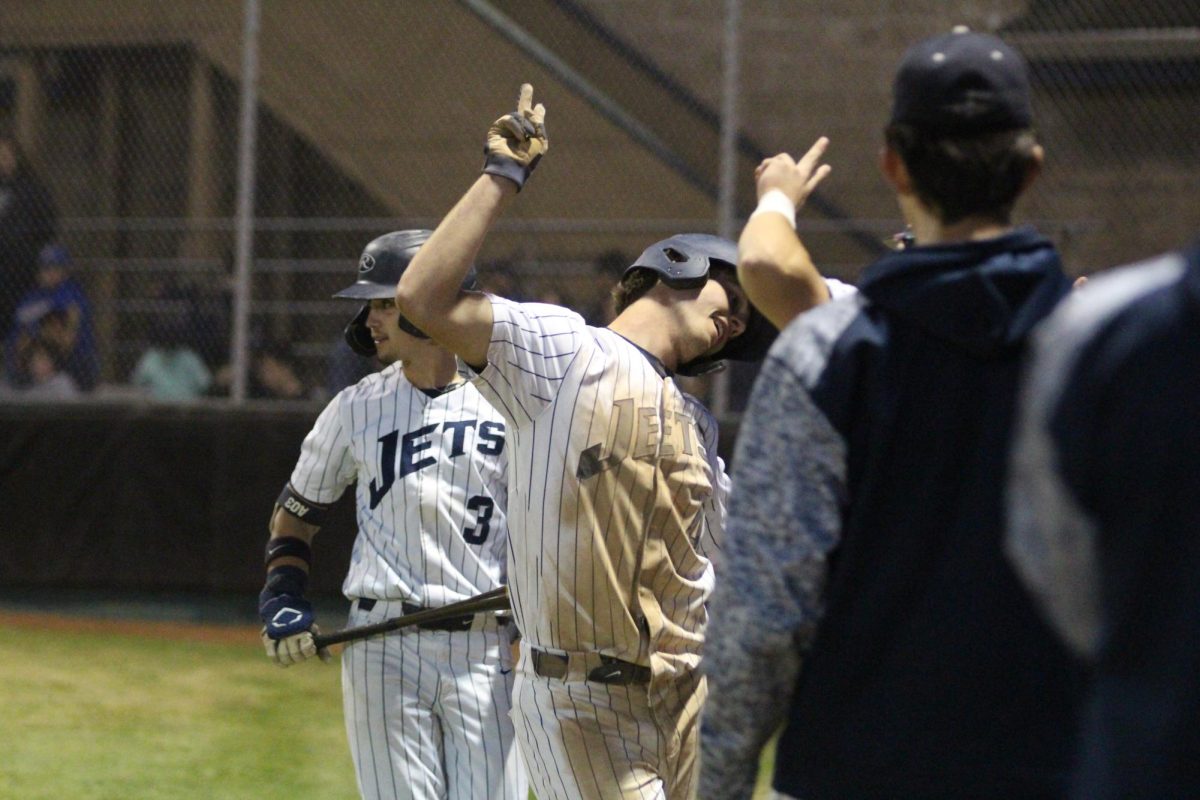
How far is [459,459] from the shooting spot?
4559mm

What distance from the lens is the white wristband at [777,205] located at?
2.61 m

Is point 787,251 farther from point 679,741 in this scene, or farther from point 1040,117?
point 1040,117

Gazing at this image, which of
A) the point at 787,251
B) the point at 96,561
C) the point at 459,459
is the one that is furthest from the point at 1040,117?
the point at 787,251

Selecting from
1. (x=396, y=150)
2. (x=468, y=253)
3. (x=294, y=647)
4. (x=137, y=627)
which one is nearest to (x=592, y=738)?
(x=468, y=253)

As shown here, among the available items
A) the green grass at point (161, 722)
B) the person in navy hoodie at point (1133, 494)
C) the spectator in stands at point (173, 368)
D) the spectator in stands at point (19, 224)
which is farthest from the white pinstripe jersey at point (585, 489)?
the spectator in stands at point (19, 224)

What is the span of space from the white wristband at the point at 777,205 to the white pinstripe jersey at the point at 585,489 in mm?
908

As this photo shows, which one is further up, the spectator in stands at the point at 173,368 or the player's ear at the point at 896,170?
the player's ear at the point at 896,170

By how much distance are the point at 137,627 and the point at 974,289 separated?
29.6 ft

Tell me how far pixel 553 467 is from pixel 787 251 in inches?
44.7

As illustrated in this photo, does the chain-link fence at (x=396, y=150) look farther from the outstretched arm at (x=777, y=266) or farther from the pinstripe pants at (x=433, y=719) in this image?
the outstretched arm at (x=777, y=266)

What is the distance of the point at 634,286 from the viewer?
3957mm

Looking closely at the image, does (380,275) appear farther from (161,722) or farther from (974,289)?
(161,722)

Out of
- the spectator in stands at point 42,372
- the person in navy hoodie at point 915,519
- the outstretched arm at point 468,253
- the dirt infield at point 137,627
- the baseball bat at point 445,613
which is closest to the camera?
the person in navy hoodie at point 915,519

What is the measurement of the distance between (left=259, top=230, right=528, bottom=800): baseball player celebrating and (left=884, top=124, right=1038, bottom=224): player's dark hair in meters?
2.26
